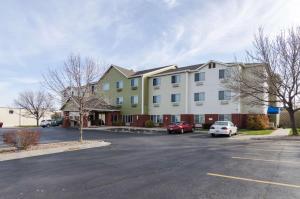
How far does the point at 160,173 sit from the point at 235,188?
8.45 feet

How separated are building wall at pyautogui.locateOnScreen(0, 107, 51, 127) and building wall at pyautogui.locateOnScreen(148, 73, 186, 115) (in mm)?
36049

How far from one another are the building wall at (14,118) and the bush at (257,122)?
52.0m

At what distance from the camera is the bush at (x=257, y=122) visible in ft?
104

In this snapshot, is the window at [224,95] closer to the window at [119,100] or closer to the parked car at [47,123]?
the window at [119,100]

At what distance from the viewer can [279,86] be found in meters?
25.0

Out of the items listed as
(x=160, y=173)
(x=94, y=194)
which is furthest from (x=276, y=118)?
(x=94, y=194)

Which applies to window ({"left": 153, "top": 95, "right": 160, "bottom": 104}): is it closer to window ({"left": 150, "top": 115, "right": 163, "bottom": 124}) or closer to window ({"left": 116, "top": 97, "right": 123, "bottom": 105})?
Answer: window ({"left": 150, "top": 115, "right": 163, "bottom": 124})

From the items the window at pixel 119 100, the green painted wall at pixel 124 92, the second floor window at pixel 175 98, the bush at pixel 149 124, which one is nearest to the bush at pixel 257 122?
the second floor window at pixel 175 98

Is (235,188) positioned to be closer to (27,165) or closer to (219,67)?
(27,165)

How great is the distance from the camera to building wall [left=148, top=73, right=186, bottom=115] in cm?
3922

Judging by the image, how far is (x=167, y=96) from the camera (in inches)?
1622

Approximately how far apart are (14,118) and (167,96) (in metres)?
40.2

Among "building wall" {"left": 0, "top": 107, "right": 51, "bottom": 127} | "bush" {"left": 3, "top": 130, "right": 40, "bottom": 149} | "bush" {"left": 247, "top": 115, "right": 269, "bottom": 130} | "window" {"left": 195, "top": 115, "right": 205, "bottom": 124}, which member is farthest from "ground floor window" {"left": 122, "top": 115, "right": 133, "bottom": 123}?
"building wall" {"left": 0, "top": 107, "right": 51, "bottom": 127}

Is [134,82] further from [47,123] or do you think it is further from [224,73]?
[47,123]
